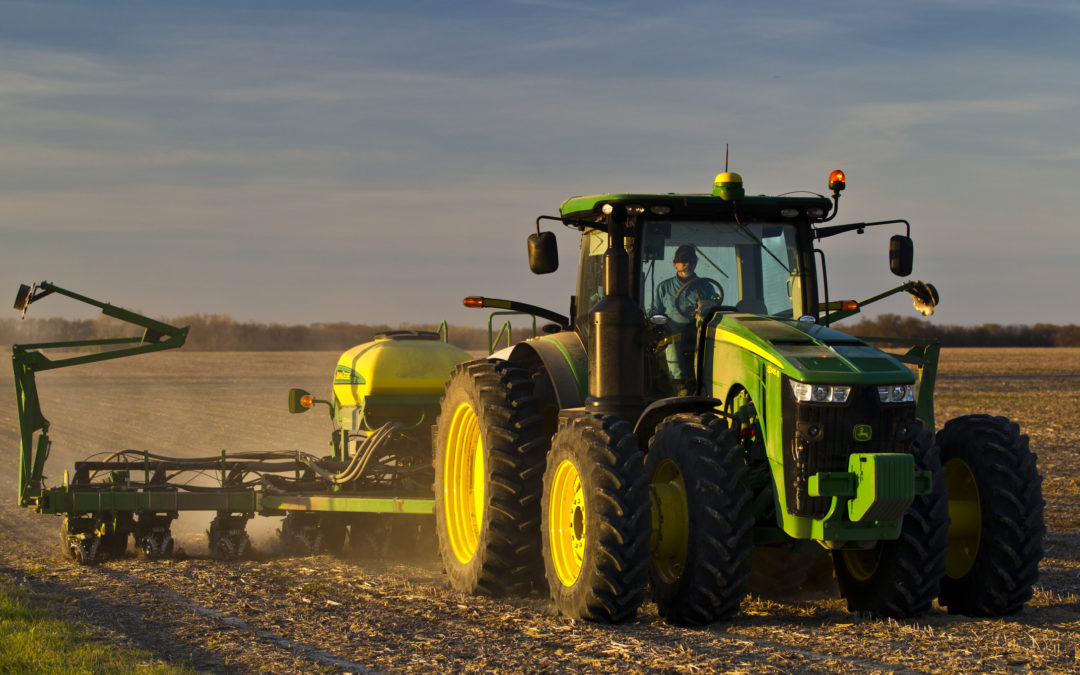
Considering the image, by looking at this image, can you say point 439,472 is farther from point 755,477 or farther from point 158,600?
point 755,477

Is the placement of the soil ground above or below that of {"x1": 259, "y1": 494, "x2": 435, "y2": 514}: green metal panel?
below

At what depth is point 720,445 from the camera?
7.75 m

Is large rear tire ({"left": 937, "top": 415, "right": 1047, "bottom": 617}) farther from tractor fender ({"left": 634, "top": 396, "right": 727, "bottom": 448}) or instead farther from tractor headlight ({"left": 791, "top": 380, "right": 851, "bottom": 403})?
tractor fender ({"left": 634, "top": 396, "right": 727, "bottom": 448})

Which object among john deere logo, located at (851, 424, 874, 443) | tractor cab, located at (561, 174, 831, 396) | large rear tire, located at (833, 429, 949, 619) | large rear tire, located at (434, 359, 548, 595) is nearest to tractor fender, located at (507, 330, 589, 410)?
large rear tire, located at (434, 359, 548, 595)

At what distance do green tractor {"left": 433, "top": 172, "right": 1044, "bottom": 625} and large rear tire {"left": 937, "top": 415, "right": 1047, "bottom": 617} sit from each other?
1 centimetres

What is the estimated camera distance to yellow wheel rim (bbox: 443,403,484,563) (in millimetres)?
10594

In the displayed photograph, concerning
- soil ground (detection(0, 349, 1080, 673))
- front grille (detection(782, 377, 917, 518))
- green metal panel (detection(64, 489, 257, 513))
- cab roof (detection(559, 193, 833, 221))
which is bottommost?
soil ground (detection(0, 349, 1080, 673))

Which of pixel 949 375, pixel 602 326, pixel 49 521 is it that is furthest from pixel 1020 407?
pixel 602 326

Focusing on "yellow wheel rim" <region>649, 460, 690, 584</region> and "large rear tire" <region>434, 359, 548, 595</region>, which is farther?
"large rear tire" <region>434, 359, 548, 595</region>

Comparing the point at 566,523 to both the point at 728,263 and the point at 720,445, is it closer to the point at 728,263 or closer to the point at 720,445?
the point at 720,445

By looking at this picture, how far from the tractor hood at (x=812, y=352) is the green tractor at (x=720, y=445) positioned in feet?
0.06

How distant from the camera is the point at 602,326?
873 centimetres

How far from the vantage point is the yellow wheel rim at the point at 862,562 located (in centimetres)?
826

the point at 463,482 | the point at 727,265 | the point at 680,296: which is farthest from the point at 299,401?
the point at 727,265
